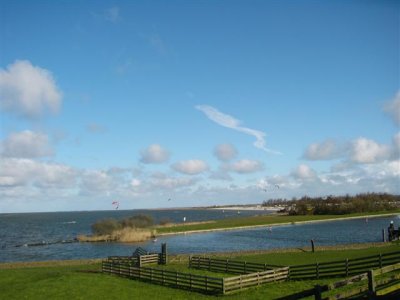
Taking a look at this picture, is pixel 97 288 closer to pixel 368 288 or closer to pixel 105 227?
pixel 368 288

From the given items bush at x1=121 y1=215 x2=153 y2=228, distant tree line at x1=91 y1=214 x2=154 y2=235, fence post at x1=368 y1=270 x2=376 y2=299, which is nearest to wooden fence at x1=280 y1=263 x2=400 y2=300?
fence post at x1=368 y1=270 x2=376 y2=299

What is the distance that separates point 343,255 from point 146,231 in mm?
57232

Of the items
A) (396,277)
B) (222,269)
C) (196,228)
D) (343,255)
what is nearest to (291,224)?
(196,228)

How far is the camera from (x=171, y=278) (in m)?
34.2

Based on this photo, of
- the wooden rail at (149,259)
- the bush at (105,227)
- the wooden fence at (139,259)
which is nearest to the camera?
the wooden fence at (139,259)

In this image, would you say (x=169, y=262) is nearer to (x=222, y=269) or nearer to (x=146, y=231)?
(x=222, y=269)

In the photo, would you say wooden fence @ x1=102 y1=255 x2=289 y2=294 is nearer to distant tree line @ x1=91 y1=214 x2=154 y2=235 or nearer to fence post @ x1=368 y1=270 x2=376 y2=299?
fence post @ x1=368 y1=270 x2=376 y2=299

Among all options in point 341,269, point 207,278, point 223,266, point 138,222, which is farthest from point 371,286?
point 138,222

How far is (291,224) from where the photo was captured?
126875mm

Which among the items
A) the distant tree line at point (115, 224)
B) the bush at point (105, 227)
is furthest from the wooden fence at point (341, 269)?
the bush at point (105, 227)

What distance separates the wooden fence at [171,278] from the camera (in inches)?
1177

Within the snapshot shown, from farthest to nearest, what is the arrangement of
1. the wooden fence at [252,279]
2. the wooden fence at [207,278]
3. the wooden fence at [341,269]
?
1. the wooden fence at [341,269]
2. the wooden fence at [207,278]
3. the wooden fence at [252,279]

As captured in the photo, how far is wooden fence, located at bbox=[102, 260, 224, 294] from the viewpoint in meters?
29.9

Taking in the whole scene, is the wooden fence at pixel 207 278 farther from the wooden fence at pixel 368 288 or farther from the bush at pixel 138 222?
the bush at pixel 138 222
